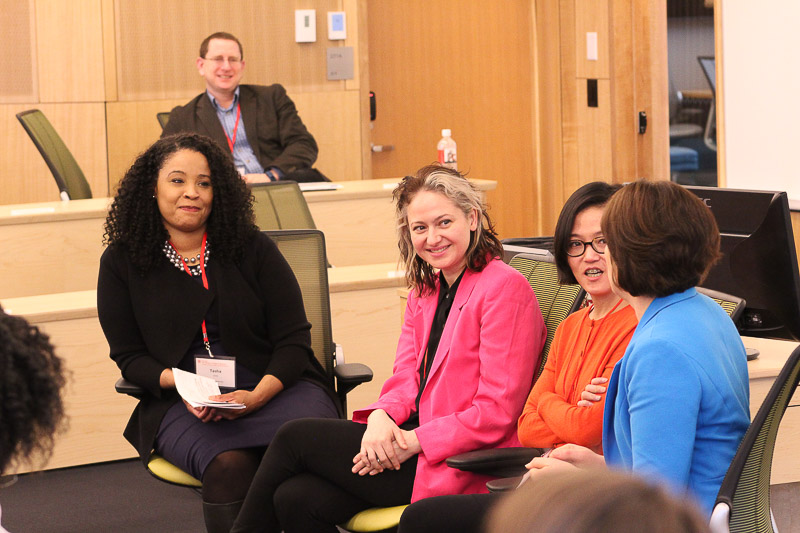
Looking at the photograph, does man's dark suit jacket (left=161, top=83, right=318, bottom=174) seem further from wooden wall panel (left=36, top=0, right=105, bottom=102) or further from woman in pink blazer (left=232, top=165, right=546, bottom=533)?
woman in pink blazer (left=232, top=165, right=546, bottom=533)

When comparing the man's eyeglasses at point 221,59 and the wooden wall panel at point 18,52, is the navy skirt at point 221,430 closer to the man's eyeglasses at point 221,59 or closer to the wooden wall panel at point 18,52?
the man's eyeglasses at point 221,59

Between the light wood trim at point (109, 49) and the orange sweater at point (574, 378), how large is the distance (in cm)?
469

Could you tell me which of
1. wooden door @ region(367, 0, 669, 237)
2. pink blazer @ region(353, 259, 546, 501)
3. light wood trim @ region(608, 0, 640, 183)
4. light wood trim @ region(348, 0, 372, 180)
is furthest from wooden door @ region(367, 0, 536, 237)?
pink blazer @ region(353, 259, 546, 501)

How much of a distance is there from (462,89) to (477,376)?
494cm

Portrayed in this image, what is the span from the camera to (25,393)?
112 centimetres

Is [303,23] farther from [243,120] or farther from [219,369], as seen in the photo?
[219,369]

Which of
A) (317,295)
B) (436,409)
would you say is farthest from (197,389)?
(436,409)

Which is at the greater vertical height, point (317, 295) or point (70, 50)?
point (70, 50)

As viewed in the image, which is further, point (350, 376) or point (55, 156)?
point (55, 156)

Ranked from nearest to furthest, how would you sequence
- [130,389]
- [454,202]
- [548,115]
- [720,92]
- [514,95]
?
[454,202]
[130,389]
[720,92]
[548,115]
[514,95]

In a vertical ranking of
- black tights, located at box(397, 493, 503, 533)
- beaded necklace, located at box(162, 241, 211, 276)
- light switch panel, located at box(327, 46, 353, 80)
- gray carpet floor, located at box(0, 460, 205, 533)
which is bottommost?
Result: gray carpet floor, located at box(0, 460, 205, 533)

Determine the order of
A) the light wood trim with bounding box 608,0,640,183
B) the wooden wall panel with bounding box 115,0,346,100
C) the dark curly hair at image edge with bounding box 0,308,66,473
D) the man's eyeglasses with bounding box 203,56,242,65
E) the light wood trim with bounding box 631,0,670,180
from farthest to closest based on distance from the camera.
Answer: the light wood trim with bounding box 608,0,640,183, the wooden wall panel with bounding box 115,0,346,100, the light wood trim with bounding box 631,0,670,180, the man's eyeglasses with bounding box 203,56,242,65, the dark curly hair at image edge with bounding box 0,308,66,473

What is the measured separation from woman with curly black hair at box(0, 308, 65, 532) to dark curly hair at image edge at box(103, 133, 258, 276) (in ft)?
4.79

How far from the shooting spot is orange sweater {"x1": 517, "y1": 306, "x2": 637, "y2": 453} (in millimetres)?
1868
